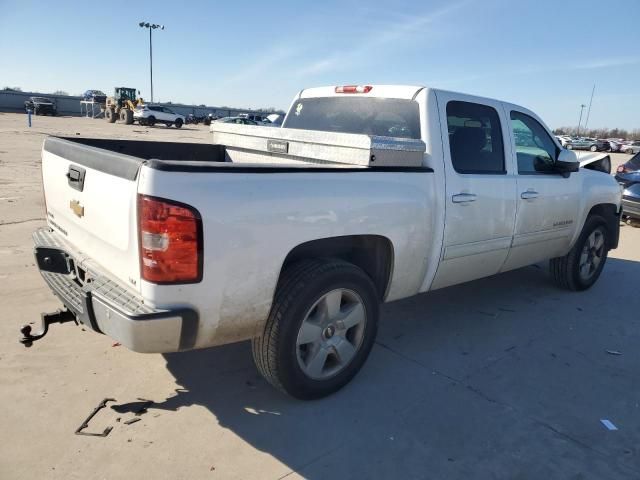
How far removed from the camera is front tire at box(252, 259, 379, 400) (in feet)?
8.86

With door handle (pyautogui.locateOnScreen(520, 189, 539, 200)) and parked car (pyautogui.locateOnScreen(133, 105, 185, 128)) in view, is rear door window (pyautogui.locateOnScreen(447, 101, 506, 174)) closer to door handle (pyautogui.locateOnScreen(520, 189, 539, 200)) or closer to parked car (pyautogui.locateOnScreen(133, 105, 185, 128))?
door handle (pyautogui.locateOnScreen(520, 189, 539, 200))

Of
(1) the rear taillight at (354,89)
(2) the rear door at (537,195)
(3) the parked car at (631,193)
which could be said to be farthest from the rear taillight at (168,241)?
(3) the parked car at (631,193)

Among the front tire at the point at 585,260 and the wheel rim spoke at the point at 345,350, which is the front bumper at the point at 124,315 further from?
the front tire at the point at 585,260

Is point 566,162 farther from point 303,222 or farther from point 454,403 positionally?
point 303,222

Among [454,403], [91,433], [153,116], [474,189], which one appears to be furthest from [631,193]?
[153,116]

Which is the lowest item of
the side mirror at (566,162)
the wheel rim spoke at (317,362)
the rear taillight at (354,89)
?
the wheel rim spoke at (317,362)

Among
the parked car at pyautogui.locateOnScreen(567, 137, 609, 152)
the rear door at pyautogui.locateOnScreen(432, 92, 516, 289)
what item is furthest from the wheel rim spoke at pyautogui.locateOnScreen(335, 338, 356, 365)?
the parked car at pyautogui.locateOnScreen(567, 137, 609, 152)

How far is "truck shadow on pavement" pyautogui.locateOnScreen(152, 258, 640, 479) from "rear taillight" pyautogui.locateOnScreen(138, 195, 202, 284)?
101 centimetres

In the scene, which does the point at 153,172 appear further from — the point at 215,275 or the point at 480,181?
the point at 480,181

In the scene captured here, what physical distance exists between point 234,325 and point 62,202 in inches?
58.4

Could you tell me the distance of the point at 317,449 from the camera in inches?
102

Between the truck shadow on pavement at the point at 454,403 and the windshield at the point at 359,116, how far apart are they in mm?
1700

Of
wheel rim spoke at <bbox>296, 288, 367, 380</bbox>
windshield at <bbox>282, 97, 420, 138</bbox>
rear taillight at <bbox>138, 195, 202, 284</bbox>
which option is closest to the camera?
rear taillight at <bbox>138, 195, 202, 284</bbox>

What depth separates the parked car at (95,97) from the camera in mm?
54294
